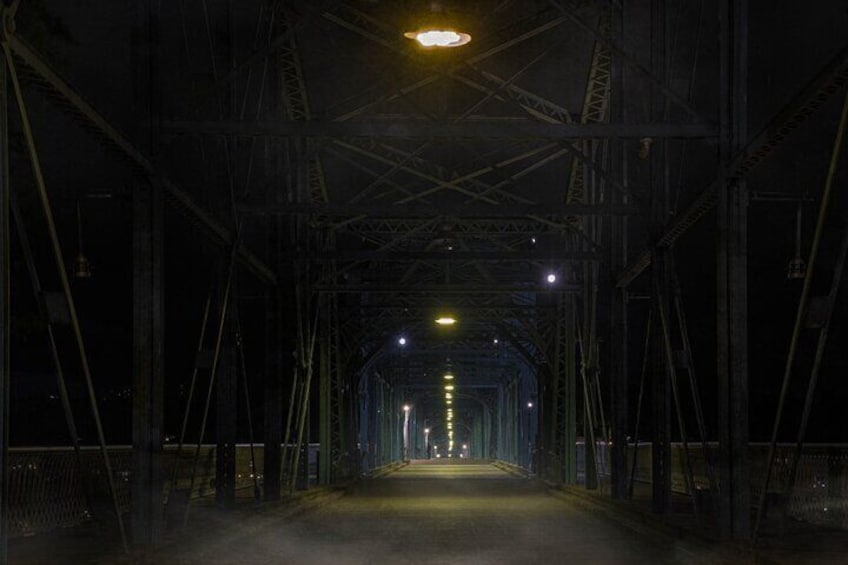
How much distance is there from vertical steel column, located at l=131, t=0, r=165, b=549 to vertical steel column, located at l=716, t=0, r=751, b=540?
6.48 metres

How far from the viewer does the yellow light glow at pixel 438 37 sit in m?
13.6

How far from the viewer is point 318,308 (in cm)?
3669

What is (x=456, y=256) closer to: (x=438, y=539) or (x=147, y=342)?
(x=438, y=539)

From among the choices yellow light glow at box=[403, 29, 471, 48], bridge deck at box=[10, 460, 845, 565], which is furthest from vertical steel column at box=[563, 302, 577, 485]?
yellow light glow at box=[403, 29, 471, 48]

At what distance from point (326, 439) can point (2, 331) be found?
2953cm

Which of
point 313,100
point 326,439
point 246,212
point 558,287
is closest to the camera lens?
point 246,212

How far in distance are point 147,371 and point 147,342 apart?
33 centimetres

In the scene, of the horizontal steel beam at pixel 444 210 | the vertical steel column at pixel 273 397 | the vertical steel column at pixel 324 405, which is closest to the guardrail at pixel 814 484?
the horizontal steel beam at pixel 444 210

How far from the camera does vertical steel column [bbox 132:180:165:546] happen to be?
16172mm

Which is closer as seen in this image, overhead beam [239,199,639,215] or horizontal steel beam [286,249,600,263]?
overhead beam [239,199,639,215]

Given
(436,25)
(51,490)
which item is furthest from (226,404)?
(436,25)

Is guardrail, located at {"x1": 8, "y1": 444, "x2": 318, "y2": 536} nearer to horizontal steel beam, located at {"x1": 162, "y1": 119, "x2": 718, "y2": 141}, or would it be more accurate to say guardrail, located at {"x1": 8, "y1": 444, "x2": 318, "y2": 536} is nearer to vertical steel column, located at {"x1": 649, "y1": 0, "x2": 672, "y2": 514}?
horizontal steel beam, located at {"x1": 162, "y1": 119, "x2": 718, "y2": 141}

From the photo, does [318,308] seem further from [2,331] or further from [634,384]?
[634,384]

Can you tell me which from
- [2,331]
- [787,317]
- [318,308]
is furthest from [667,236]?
[787,317]
